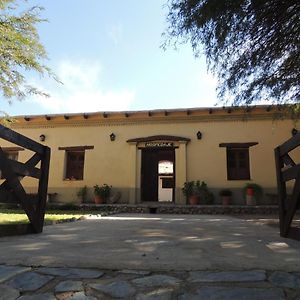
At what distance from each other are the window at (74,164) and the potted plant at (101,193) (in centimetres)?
148

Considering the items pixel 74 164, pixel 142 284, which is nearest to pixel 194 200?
pixel 74 164

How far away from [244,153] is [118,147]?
5.55 metres

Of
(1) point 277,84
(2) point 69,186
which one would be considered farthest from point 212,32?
(2) point 69,186

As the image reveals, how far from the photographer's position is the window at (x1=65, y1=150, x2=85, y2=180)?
16.4 m

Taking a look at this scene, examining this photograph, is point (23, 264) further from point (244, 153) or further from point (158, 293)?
point (244, 153)

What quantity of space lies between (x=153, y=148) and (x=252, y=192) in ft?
15.1

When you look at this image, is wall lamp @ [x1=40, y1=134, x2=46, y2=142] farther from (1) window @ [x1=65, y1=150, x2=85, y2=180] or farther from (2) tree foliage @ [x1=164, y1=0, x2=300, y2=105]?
(2) tree foliage @ [x1=164, y1=0, x2=300, y2=105]

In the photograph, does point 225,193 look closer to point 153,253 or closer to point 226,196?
point 226,196

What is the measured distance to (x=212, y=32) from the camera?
6.00 meters

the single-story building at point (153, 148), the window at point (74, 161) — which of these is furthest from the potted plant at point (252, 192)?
the window at point (74, 161)

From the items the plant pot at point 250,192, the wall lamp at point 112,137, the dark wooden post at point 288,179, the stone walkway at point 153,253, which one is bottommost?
the stone walkway at point 153,253

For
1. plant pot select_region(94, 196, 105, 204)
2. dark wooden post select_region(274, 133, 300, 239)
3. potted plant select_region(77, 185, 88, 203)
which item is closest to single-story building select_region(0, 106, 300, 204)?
potted plant select_region(77, 185, 88, 203)

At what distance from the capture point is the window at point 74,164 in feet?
53.8

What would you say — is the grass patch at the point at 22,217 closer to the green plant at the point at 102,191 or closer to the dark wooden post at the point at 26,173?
the dark wooden post at the point at 26,173
